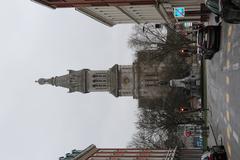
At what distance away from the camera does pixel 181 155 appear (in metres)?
58.2

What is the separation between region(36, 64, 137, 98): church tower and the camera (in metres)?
107

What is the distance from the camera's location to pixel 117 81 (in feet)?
349

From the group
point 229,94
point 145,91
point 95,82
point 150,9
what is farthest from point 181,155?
point 95,82

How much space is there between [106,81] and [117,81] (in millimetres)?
3260

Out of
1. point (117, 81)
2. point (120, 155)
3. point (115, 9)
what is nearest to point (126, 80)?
point (117, 81)

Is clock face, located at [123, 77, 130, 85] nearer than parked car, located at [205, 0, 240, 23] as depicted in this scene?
No

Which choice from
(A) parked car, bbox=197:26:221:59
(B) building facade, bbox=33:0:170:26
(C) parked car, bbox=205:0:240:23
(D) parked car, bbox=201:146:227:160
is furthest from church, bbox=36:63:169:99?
(C) parked car, bbox=205:0:240:23

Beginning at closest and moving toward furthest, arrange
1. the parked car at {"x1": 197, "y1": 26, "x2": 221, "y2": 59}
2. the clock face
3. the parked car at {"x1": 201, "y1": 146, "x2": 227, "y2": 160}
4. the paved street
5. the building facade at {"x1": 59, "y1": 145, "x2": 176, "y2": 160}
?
the paved street
the parked car at {"x1": 201, "y1": 146, "x2": 227, "y2": 160}
the parked car at {"x1": 197, "y1": 26, "x2": 221, "y2": 59}
the building facade at {"x1": 59, "y1": 145, "x2": 176, "y2": 160}
the clock face

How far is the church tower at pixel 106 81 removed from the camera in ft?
350

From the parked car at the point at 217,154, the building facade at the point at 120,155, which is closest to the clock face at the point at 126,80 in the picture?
the building facade at the point at 120,155

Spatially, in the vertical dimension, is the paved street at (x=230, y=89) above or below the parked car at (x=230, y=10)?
below

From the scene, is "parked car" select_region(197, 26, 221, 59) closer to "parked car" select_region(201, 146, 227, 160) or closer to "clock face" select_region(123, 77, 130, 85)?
"parked car" select_region(201, 146, 227, 160)

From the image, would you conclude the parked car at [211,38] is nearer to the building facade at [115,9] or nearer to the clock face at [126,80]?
the building facade at [115,9]

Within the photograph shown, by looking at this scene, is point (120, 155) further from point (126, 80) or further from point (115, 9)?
point (126, 80)
